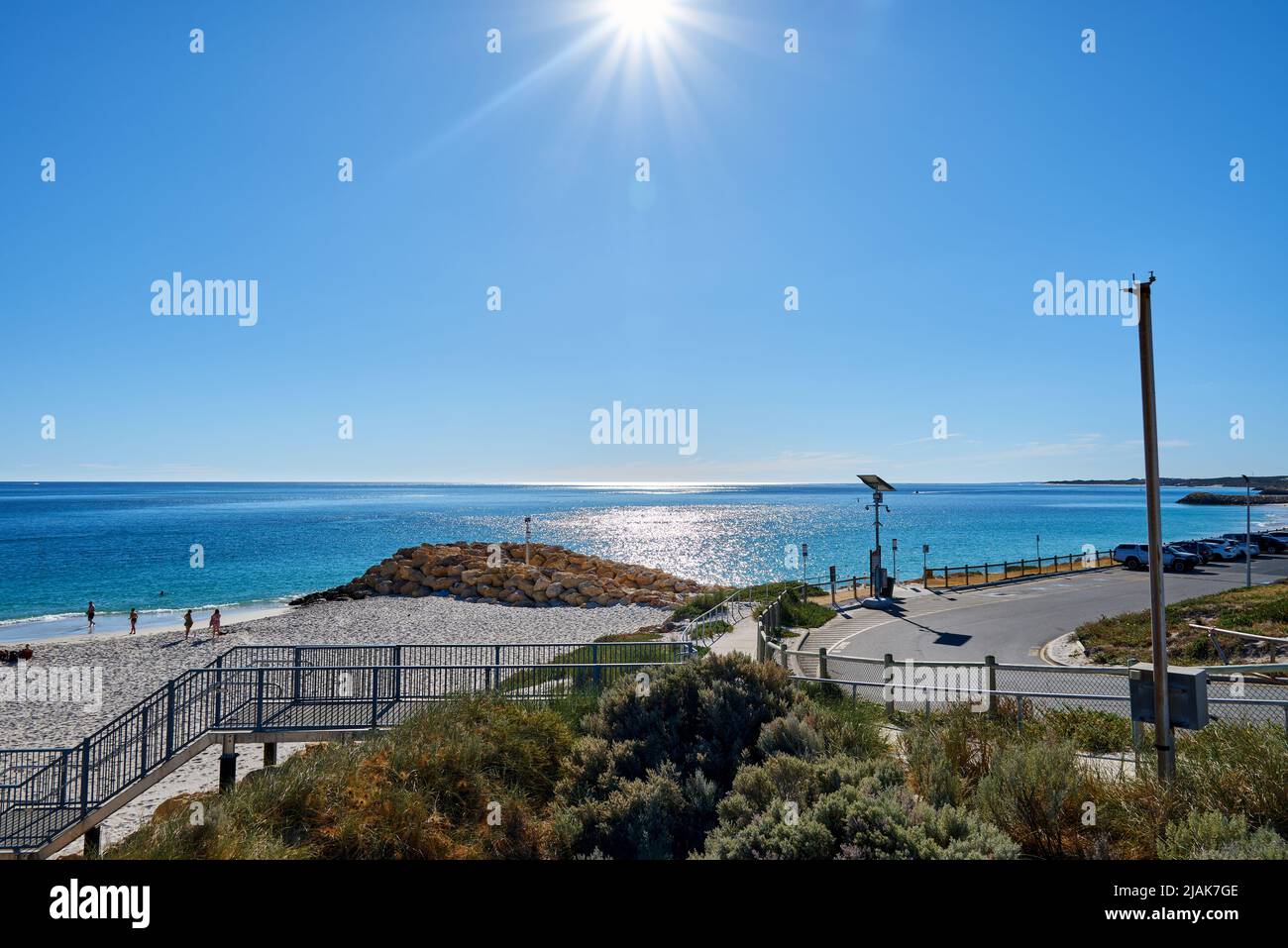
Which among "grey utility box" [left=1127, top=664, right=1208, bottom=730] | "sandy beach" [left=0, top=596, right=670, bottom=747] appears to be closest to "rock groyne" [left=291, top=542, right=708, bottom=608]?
"sandy beach" [left=0, top=596, right=670, bottom=747]

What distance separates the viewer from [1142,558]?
3866 cm

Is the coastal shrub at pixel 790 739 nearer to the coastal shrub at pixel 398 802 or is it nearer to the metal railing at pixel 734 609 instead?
the coastal shrub at pixel 398 802

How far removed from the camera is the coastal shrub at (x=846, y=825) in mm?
4797

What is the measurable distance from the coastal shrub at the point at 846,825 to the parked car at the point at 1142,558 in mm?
40588

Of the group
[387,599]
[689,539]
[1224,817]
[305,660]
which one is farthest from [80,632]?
[689,539]

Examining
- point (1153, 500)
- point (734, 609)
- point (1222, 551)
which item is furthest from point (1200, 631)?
point (1222, 551)

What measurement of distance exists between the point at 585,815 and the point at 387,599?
42.2 metres

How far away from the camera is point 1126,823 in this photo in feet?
18.0

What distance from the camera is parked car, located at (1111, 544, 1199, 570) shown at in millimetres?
37188

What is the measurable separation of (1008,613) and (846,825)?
24294mm

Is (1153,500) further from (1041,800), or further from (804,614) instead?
(804,614)

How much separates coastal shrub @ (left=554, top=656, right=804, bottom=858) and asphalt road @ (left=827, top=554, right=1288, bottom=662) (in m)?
12.8

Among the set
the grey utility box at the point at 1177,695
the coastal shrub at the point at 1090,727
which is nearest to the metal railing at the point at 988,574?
the coastal shrub at the point at 1090,727

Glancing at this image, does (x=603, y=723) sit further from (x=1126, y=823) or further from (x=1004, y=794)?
(x=1126, y=823)
